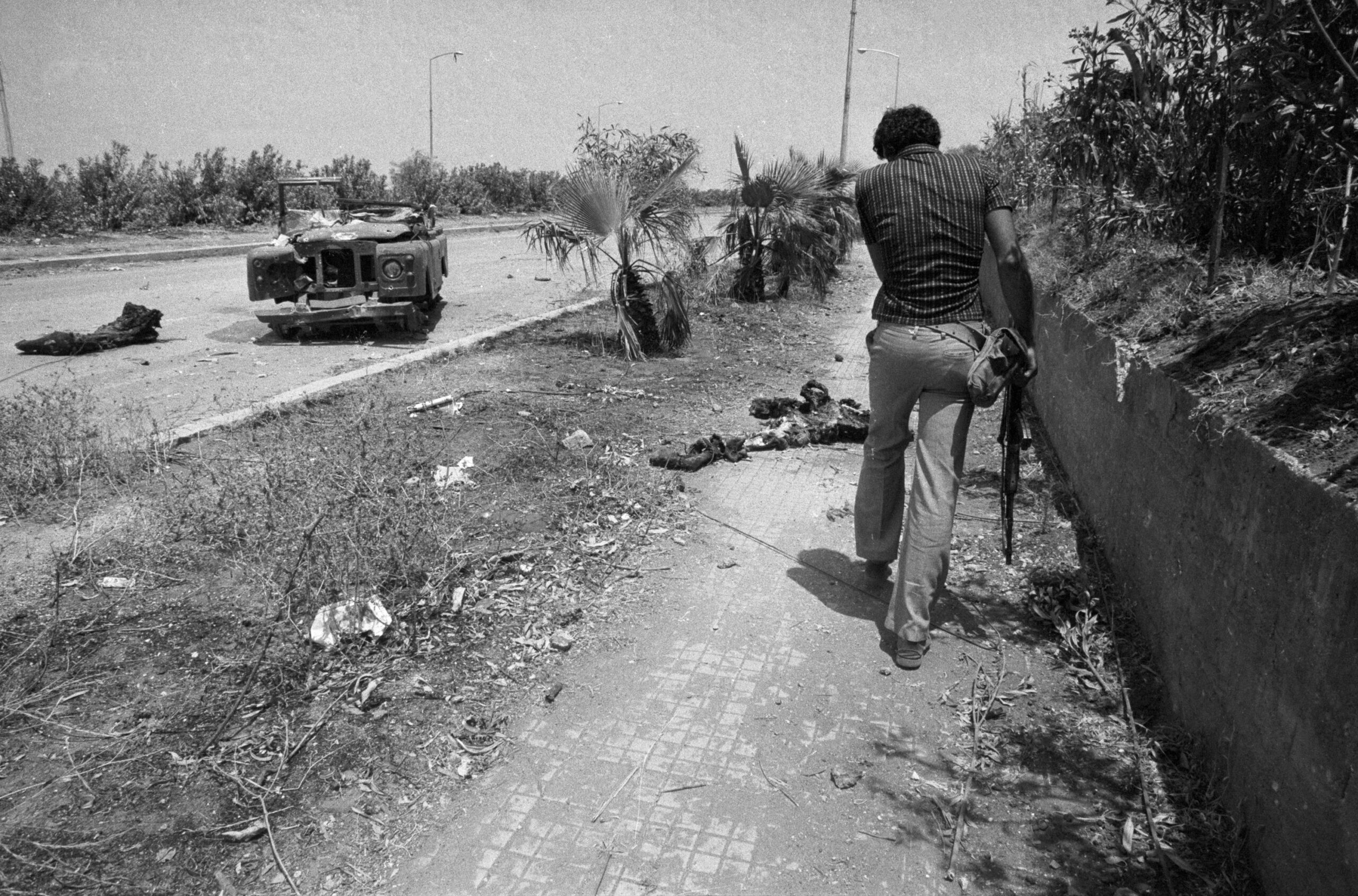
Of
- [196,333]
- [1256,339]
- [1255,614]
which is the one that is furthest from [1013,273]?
[196,333]

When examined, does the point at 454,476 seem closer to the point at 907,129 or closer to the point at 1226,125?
the point at 907,129

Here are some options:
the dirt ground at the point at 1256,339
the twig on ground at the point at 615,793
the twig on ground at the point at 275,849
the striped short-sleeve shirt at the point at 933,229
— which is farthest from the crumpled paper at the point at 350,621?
the dirt ground at the point at 1256,339

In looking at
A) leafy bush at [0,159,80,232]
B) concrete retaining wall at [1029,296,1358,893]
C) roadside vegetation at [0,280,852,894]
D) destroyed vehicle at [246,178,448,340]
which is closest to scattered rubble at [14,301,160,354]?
destroyed vehicle at [246,178,448,340]

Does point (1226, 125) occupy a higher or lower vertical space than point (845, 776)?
higher

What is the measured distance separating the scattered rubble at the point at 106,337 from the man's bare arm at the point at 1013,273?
8.95 metres

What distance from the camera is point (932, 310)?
4.09m

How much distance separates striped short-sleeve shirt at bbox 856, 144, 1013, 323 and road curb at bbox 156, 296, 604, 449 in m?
4.55

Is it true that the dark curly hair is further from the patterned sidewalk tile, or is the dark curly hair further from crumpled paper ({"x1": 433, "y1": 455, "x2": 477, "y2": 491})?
crumpled paper ({"x1": 433, "y1": 455, "x2": 477, "y2": 491})

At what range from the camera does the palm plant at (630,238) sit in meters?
9.67

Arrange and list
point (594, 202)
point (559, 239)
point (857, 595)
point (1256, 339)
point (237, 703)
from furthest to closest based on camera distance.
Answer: point (559, 239)
point (594, 202)
point (857, 595)
point (1256, 339)
point (237, 703)

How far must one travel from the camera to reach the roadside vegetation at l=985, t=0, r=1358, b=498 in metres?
3.47

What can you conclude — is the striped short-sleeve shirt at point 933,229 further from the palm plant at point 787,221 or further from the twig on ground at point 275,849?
the palm plant at point 787,221

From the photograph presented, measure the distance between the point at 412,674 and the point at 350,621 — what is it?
0.36 metres

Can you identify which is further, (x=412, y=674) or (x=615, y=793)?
(x=412, y=674)
